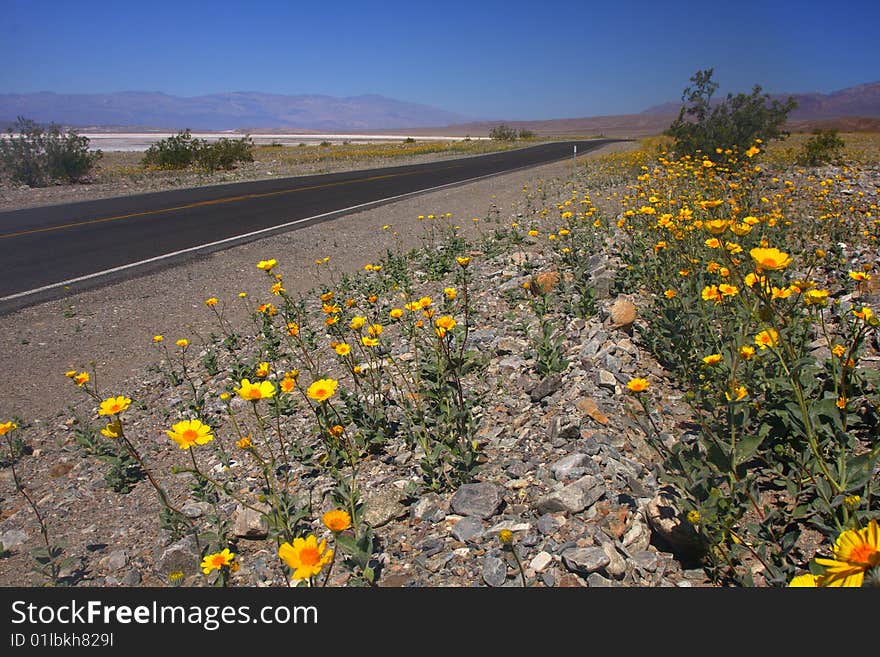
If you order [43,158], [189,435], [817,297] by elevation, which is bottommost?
[189,435]

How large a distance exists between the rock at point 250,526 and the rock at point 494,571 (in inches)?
47.7

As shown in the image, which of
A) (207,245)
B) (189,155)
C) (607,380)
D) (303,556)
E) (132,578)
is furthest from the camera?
(189,155)

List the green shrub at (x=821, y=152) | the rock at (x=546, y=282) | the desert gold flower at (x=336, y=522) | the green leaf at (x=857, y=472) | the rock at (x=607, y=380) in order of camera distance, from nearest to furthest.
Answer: the desert gold flower at (x=336, y=522)
the green leaf at (x=857, y=472)
the rock at (x=607, y=380)
the rock at (x=546, y=282)
the green shrub at (x=821, y=152)

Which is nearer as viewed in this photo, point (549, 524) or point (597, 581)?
point (597, 581)

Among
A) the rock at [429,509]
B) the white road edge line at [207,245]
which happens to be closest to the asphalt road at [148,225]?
the white road edge line at [207,245]

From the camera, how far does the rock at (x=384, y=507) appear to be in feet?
9.01

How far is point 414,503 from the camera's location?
9.38 ft

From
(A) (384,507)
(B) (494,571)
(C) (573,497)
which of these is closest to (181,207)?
(A) (384,507)

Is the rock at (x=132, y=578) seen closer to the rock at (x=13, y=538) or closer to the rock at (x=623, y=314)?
the rock at (x=13, y=538)

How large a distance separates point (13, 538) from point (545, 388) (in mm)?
3265

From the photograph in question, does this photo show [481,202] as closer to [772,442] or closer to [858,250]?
[858,250]

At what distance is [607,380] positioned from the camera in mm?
3646

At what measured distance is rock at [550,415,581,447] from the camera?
3.10 meters

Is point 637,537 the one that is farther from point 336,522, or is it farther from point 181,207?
point 181,207
